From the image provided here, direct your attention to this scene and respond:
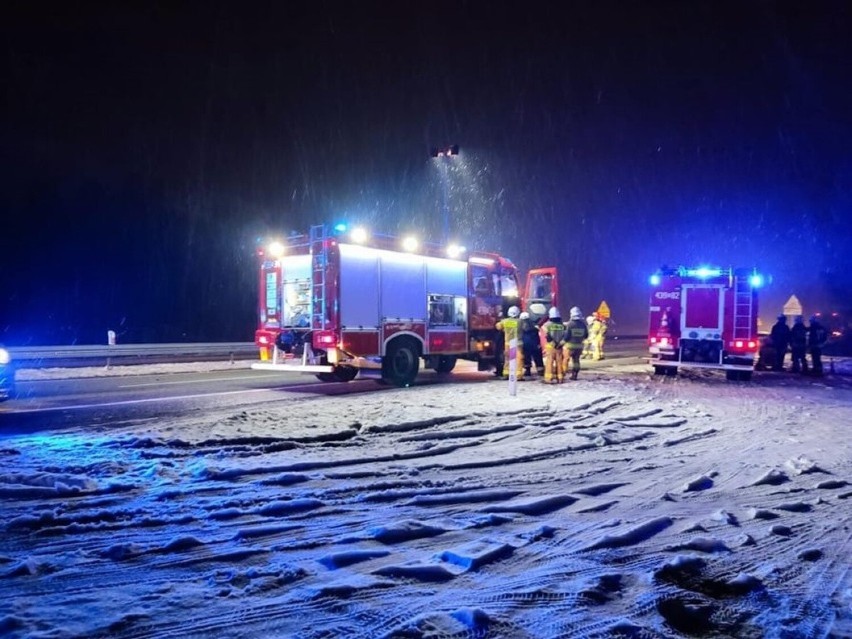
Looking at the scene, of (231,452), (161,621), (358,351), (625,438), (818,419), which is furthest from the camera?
(358,351)

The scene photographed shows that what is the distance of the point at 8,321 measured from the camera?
1420 inches

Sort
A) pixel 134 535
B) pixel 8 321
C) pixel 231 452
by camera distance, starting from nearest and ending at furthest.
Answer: pixel 134 535, pixel 231 452, pixel 8 321

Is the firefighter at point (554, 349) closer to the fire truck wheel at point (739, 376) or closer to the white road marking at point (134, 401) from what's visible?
the fire truck wheel at point (739, 376)

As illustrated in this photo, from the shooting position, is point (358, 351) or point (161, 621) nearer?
point (161, 621)

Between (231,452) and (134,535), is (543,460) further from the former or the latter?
(134,535)

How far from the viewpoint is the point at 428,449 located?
7.09 m

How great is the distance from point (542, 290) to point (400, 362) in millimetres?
5211

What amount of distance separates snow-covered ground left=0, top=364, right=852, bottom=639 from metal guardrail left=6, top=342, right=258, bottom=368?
34.8ft

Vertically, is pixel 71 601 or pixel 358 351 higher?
pixel 358 351

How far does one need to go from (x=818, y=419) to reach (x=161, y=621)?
31.7ft

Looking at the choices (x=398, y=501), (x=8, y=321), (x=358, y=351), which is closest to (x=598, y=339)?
(x=358, y=351)


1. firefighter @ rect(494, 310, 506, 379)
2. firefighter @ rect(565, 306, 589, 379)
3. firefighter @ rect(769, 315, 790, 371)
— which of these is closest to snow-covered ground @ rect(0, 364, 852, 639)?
firefighter @ rect(565, 306, 589, 379)

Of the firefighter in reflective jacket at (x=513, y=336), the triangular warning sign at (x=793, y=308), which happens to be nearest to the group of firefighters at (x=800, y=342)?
the triangular warning sign at (x=793, y=308)

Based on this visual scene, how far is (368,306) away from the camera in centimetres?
1288
